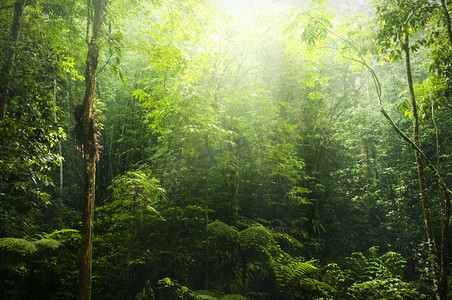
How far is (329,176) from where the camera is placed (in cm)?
817

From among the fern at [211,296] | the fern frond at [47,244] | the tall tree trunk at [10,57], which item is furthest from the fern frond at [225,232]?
the tall tree trunk at [10,57]

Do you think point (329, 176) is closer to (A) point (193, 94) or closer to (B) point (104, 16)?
(A) point (193, 94)

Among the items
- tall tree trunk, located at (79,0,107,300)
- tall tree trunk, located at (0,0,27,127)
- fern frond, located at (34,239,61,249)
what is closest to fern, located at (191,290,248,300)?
tall tree trunk, located at (79,0,107,300)

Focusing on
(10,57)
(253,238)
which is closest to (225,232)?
(253,238)

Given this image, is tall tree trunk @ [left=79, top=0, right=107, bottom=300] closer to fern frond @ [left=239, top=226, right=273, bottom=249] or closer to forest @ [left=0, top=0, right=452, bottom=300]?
forest @ [left=0, top=0, right=452, bottom=300]

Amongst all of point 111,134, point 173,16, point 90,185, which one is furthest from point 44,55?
point 111,134

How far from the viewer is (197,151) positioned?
463 centimetres

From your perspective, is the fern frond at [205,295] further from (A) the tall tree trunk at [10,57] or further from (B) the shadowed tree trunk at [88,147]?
(A) the tall tree trunk at [10,57]

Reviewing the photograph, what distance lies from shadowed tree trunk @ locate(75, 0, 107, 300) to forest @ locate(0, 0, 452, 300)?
0.05 ft

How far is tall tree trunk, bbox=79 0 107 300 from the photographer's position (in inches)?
112

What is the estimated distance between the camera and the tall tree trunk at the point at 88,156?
284 cm

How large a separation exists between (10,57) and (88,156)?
79.6 inches

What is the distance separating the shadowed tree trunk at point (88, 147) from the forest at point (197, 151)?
15 mm

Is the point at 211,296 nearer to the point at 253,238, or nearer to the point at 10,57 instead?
the point at 253,238
